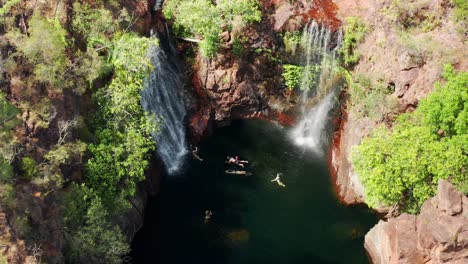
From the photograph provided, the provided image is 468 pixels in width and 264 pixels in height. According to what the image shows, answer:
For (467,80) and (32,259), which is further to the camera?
(467,80)

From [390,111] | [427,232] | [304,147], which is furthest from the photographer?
[304,147]

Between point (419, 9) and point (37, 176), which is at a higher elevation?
point (419, 9)

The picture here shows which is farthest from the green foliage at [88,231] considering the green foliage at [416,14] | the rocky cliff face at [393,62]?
the green foliage at [416,14]

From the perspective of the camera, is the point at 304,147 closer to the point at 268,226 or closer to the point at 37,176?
the point at 268,226

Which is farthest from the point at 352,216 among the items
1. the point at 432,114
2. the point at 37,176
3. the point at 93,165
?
the point at 37,176

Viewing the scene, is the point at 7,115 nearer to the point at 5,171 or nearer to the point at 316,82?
the point at 5,171

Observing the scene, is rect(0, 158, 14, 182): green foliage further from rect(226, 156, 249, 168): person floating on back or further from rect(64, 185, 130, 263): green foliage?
rect(226, 156, 249, 168): person floating on back
